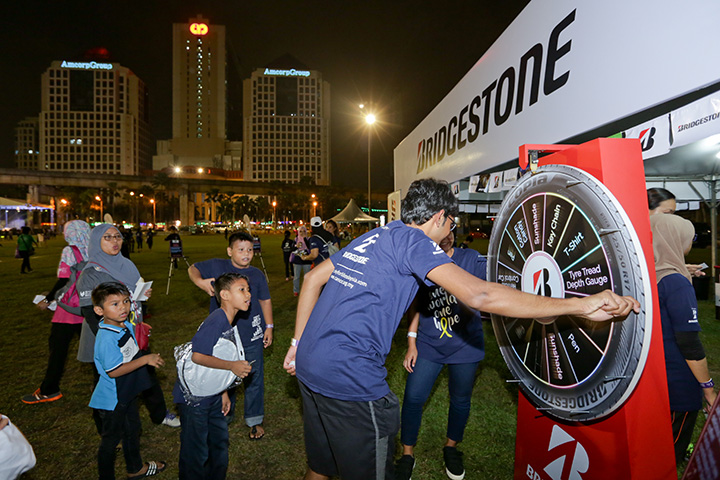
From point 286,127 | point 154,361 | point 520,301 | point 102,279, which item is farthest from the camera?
point 286,127

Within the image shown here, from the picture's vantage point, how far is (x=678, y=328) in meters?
2.41

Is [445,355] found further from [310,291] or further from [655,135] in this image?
[655,135]

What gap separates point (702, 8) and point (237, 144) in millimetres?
179981

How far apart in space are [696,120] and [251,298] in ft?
13.6

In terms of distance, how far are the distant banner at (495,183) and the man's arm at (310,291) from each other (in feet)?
15.1

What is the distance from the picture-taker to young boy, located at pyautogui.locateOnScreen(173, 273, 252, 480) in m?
2.62

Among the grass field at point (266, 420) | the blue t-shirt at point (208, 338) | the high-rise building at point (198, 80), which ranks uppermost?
the high-rise building at point (198, 80)

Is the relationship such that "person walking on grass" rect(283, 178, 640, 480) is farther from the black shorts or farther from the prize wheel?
the prize wheel

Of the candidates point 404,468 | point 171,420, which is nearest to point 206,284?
point 171,420

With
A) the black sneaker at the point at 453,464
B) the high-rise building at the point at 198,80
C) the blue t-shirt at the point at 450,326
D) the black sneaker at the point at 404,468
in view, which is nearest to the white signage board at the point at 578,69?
the blue t-shirt at the point at 450,326

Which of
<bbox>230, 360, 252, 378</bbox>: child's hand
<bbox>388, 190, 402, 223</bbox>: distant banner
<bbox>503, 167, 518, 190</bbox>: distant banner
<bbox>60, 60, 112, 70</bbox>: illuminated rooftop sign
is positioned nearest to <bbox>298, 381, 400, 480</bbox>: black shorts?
<bbox>230, 360, 252, 378</bbox>: child's hand

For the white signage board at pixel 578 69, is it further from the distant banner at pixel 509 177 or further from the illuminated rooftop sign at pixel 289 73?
the illuminated rooftop sign at pixel 289 73

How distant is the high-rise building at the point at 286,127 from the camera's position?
158 metres

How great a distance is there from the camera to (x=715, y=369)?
5262mm
